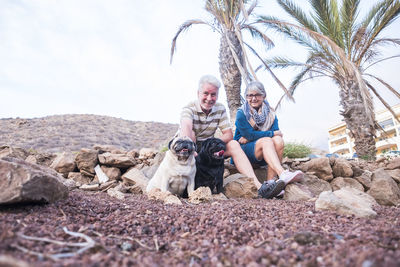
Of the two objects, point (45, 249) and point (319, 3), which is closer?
point (45, 249)

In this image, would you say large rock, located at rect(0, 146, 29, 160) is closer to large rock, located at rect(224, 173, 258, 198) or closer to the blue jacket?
large rock, located at rect(224, 173, 258, 198)

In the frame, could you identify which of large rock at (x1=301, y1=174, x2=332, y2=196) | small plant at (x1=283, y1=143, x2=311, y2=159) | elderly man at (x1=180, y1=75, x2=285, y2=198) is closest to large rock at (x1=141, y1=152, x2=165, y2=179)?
elderly man at (x1=180, y1=75, x2=285, y2=198)

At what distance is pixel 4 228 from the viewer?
1.32 metres

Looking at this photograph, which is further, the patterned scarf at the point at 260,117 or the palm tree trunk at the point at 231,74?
the palm tree trunk at the point at 231,74

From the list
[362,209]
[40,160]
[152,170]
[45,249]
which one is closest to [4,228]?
[45,249]

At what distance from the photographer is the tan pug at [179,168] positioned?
310 cm

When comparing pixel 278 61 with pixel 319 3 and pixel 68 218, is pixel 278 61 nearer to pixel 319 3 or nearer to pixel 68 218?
pixel 319 3

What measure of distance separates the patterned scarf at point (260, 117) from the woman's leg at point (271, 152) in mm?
278

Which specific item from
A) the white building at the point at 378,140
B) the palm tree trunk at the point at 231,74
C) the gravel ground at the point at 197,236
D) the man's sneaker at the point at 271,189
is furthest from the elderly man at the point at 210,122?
the white building at the point at 378,140

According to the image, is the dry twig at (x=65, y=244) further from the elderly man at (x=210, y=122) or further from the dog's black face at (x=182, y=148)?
the elderly man at (x=210, y=122)

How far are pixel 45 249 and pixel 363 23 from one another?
981 cm

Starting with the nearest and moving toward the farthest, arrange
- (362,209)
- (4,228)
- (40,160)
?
1. (4,228)
2. (362,209)
3. (40,160)

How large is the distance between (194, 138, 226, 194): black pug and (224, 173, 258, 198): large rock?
0.14 m

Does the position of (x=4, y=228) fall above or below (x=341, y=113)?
below
